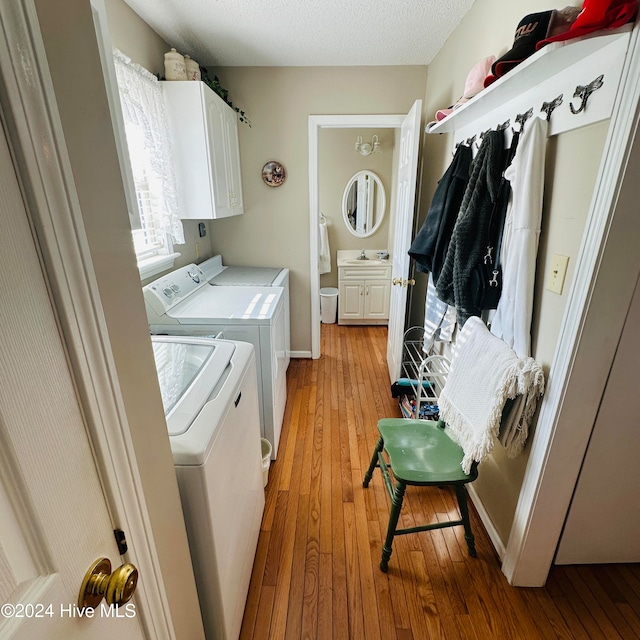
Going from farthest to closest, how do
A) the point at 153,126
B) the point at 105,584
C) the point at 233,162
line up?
the point at 233,162 → the point at 153,126 → the point at 105,584

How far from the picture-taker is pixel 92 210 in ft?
1.61

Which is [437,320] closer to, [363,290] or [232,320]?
[232,320]

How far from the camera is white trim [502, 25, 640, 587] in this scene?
84 centimetres

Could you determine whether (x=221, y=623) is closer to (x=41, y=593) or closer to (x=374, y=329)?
(x=41, y=593)

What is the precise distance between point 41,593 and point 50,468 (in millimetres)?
138

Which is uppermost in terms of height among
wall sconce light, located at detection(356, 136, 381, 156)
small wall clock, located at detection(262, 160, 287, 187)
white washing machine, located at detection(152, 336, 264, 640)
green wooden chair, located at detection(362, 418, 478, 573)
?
wall sconce light, located at detection(356, 136, 381, 156)

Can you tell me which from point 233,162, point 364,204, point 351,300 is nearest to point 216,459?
point 233,162

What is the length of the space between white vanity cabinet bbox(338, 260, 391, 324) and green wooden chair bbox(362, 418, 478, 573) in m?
2.44

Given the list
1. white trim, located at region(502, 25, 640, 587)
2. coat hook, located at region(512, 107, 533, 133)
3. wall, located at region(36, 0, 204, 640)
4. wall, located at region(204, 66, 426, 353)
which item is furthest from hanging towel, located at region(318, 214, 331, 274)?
wall, located at region(36, 0, 204, 640)

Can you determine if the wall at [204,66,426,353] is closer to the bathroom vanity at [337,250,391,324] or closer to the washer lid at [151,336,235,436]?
the bathroom vanity at [337,250,391,324]

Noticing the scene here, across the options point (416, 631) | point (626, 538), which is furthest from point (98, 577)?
point (626, 538)

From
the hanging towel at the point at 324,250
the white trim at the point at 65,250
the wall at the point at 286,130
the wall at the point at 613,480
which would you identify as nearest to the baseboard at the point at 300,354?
the wall at the point at 286,130

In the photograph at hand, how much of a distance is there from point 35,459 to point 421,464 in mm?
1337

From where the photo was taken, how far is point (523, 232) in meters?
1.15
